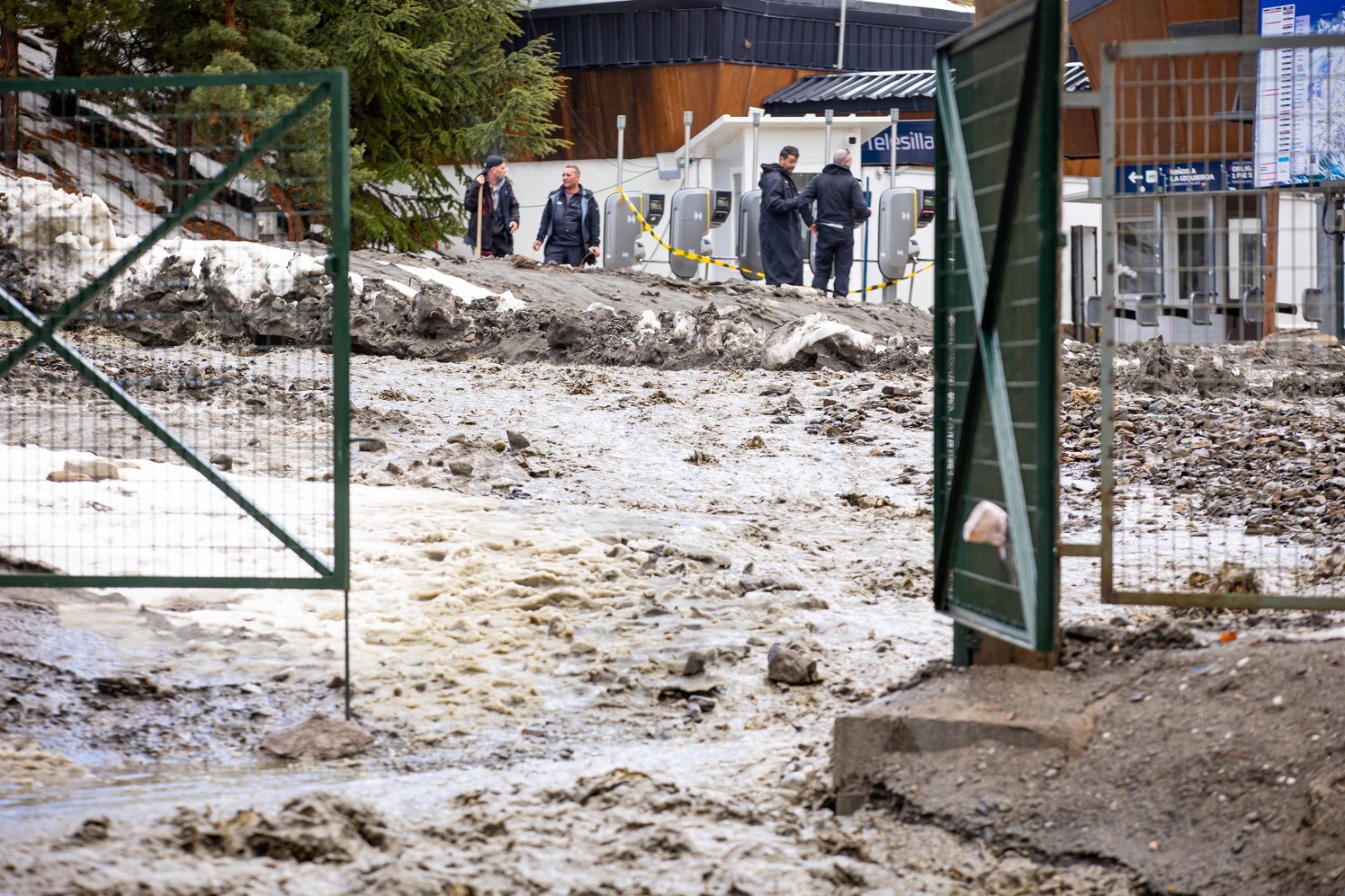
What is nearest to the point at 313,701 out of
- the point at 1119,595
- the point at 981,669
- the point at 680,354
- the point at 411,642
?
the point at 411,642

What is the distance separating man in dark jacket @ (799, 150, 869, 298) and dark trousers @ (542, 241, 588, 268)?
3229 mm

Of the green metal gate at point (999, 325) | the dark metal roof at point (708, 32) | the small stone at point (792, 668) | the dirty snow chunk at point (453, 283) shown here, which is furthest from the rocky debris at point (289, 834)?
the dark metal roof at point (708, 32)

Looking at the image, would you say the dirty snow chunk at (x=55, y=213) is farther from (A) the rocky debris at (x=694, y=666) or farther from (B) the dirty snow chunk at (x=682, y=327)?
(B) the dirty snow chunk at (x=682, y=327)

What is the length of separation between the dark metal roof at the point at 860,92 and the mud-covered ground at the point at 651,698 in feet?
63.4

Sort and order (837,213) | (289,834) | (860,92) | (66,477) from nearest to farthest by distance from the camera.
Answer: (289,834)
(66,477)
(837,213)
(860,92)

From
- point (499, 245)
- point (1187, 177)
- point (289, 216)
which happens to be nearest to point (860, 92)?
point (499, 245)

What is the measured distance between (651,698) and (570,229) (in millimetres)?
16318

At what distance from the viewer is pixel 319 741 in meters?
4.64

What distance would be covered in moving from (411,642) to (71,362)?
1589 mm

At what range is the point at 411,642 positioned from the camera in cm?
570

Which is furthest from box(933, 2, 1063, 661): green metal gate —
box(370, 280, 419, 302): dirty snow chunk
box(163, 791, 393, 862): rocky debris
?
box(370, 280, 419, 302): dirty snow chunk

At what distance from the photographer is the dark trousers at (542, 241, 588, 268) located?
21156 millimetres

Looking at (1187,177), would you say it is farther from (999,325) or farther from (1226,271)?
(999,325)

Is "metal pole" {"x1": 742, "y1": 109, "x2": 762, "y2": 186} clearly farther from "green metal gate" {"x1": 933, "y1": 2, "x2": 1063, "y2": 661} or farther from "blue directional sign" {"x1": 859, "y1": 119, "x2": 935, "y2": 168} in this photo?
"green metal gate" {"x1": 933, "y1": 2, "x2": 1063, "y2": 661}
